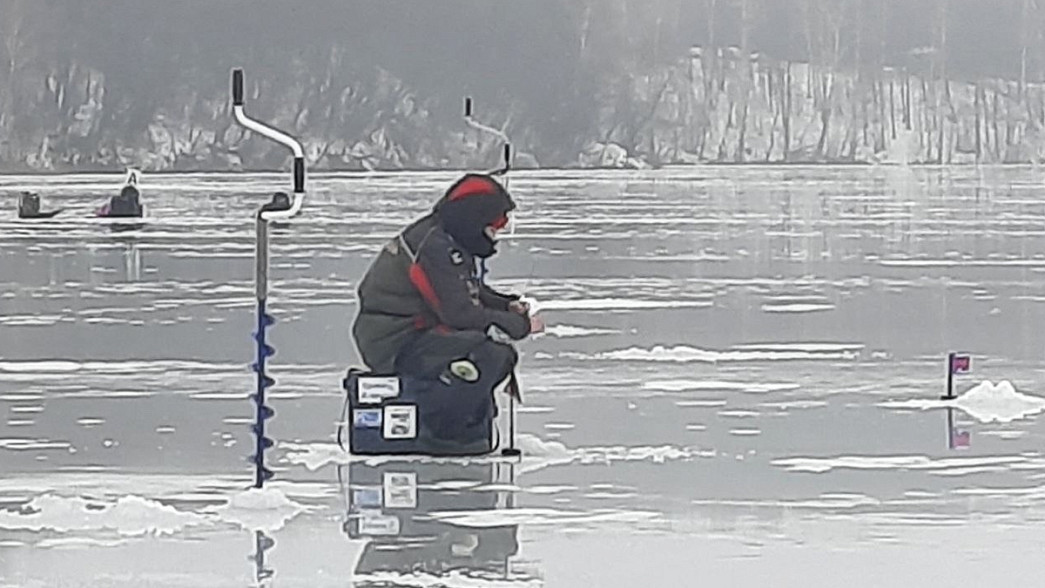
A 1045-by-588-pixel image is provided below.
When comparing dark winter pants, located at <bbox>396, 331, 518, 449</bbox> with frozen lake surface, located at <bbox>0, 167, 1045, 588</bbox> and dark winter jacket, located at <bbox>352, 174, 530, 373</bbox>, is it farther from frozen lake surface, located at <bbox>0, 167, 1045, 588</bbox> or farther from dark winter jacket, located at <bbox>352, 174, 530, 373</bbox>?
frozen lake surface, located at <bbox>0, 167, 1045, 588</bbox>

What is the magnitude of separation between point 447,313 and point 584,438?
1.23 meters

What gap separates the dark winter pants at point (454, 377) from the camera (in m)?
9.00

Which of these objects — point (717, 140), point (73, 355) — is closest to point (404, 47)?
point (717, 140)

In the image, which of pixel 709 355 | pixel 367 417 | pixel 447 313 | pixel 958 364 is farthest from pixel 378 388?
pixel 709 355

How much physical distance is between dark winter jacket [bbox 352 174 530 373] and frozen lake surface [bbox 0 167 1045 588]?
1.80ft

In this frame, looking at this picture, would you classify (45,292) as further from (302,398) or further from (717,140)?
(717,140)

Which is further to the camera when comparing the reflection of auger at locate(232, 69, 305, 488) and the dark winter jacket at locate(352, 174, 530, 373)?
the dark winter jacket at locate(352, 174, 530, 373)

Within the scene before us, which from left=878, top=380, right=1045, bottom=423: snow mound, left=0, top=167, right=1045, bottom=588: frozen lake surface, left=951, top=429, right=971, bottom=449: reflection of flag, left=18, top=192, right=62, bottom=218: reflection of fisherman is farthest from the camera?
left=18, top=192, right=62, bottom=218: reflection of fisherman

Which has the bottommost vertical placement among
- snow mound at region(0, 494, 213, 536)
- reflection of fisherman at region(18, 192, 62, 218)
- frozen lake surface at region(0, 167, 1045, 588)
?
snow mound at region(0, 494, 213, 536)

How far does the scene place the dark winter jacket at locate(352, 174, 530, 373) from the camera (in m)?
9.02

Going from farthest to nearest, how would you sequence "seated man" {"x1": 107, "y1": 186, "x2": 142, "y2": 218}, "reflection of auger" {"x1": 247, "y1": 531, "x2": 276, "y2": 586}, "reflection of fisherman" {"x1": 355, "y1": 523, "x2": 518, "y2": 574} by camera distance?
"seated man" {"x1": 107, "y1": 186, "x2": 142, "y2": 218}
"reflection of fisherman" {"x1": 355, "y1": 523, "x2": 518, "y2": 574}
"reflection of auger" {"x1": 247, "y1": 531, "x2": 276, "y2": 586}

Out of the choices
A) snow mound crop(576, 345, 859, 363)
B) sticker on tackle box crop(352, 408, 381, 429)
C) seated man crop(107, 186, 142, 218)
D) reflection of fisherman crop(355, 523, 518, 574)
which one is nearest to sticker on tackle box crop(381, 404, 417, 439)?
sticker on tackle box crop(352, 408, 381, 429)

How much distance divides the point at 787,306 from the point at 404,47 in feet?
253

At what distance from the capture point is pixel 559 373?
501 inches
